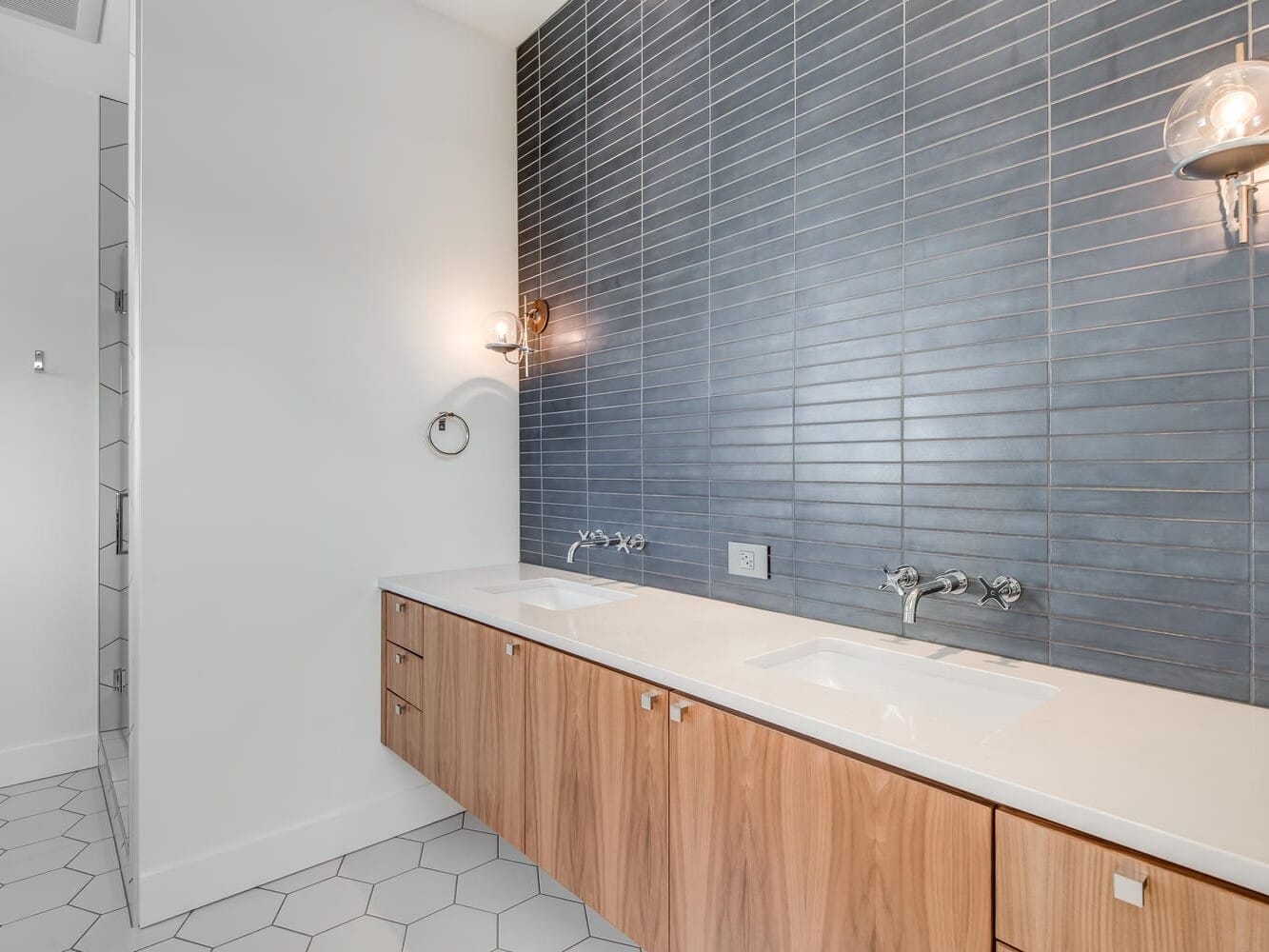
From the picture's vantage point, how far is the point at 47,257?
2.71 metres

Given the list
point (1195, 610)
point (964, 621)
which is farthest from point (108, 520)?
point (1195, 610)

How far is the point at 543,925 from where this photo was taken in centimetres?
179

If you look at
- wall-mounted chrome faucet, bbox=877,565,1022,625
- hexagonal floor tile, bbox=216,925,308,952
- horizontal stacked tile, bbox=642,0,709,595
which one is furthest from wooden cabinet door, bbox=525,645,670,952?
hexagonal floor tile, bbox=216,925,308,952

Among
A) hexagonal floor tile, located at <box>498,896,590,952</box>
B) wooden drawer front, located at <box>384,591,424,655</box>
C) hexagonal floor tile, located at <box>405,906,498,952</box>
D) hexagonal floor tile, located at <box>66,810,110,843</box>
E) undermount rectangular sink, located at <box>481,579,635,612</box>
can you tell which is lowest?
hexagonal floor tile, located at <box>498,896,590,952</box>

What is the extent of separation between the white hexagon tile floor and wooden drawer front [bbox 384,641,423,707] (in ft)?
1.71

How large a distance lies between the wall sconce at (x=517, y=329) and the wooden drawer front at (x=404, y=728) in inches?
49.4

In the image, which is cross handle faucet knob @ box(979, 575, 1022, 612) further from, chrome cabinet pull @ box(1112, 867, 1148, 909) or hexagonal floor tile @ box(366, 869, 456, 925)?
hexagonal floor tile @ box(366, 869, 456, 925)

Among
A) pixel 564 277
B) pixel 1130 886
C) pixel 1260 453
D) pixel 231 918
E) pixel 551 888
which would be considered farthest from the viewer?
pixel 564 277

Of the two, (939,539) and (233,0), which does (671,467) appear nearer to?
(939,539)

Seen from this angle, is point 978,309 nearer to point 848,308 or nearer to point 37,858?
point 848,308

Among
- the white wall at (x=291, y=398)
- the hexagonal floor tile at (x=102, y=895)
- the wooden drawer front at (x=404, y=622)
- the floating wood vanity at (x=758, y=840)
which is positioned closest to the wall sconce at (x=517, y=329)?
the white wall at (x=291, y=398)

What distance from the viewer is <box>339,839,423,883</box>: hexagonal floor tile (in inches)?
80.4

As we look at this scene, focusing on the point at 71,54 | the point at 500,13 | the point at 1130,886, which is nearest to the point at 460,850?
the point at 1130,886

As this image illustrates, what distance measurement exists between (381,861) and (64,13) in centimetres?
297
